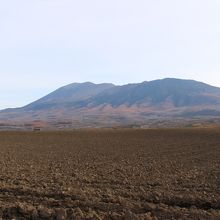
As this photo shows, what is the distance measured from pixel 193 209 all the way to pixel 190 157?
1634cm

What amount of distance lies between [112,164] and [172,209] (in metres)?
12.4

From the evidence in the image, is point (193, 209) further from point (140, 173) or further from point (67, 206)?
point (140, 173)

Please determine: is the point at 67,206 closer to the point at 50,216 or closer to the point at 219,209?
the point at 50,216

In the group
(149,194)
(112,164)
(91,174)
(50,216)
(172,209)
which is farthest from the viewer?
(112,164)

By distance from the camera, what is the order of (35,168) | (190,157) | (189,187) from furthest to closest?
1. (190,157)
2. (35,168)
3. (189,187)

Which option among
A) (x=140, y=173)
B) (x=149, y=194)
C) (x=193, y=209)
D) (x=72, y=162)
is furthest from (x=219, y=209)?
(x=72, y=162)

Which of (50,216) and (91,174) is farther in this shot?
(91,174)

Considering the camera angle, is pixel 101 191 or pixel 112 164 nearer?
pixel 101 191

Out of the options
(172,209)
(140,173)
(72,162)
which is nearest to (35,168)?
(72,162)

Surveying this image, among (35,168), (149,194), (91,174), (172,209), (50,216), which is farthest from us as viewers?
(35,168)

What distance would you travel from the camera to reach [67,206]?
1312cm

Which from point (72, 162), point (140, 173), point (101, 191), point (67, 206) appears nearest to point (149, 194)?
point (101, 191)

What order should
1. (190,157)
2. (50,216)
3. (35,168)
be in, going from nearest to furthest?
(50,216) < (35,168) < (190,157)

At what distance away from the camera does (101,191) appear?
15.5m
